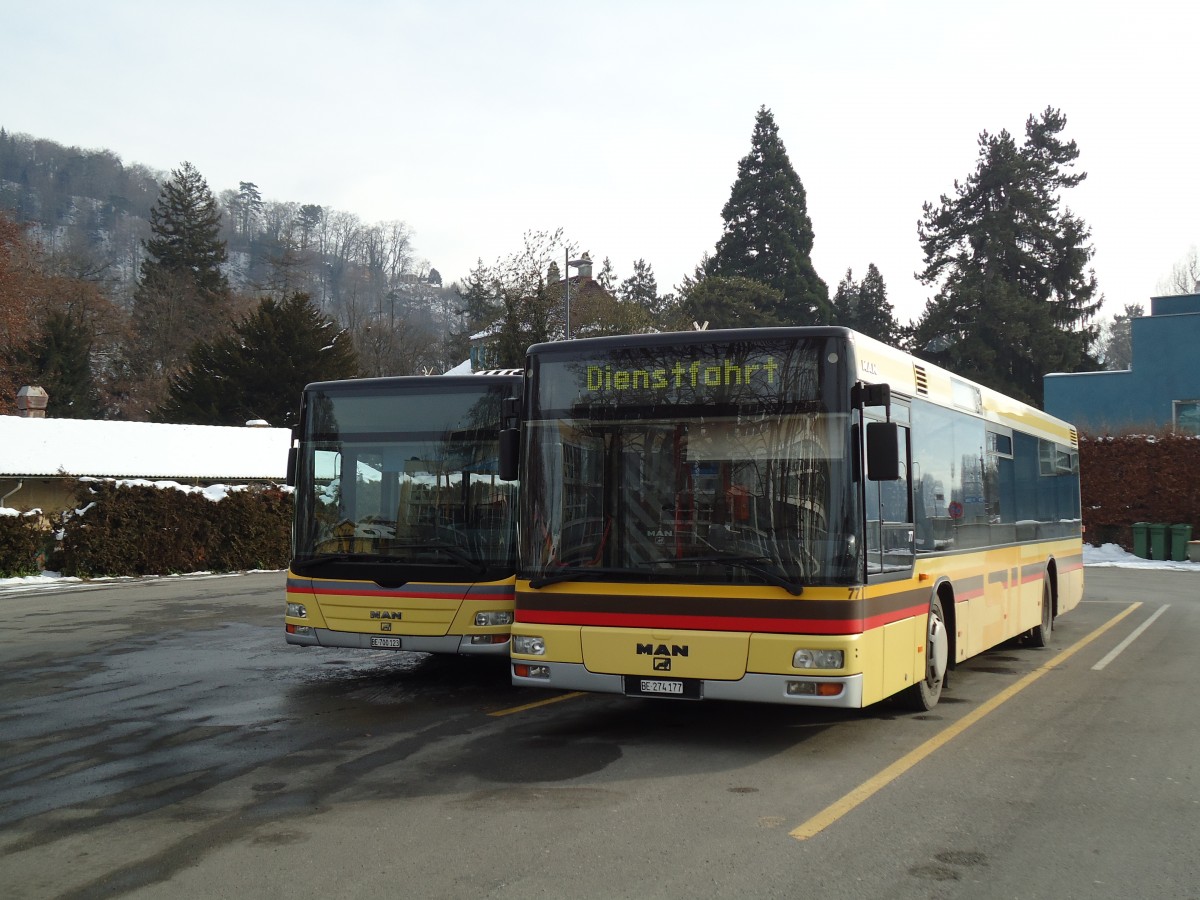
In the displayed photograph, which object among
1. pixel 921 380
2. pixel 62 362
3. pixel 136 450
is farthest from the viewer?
pixel 62 362

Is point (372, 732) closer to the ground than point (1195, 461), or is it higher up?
closer to the ground

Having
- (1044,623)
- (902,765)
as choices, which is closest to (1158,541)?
(1044,623)

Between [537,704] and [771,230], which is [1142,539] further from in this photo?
[771,230]


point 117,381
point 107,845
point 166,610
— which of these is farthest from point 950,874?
point 117,381

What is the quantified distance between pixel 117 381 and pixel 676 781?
6959 cm

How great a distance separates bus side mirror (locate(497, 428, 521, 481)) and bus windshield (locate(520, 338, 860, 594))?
0.13 m

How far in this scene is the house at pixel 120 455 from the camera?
126 ft

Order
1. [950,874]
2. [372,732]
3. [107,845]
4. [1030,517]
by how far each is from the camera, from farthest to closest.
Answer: [1030,517] < [372,732] < [107,845] < [950,874]

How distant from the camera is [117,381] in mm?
70062

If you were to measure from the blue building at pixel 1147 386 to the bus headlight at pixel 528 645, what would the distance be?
127 ft

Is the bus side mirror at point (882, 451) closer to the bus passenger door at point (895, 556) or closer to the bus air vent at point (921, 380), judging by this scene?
the bus passenger door at point (895, 556)

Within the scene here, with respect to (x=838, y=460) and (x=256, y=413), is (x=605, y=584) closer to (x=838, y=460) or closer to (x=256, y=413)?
(x=838, y=460)

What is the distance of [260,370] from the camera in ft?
192

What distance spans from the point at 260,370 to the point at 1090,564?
134 feet
